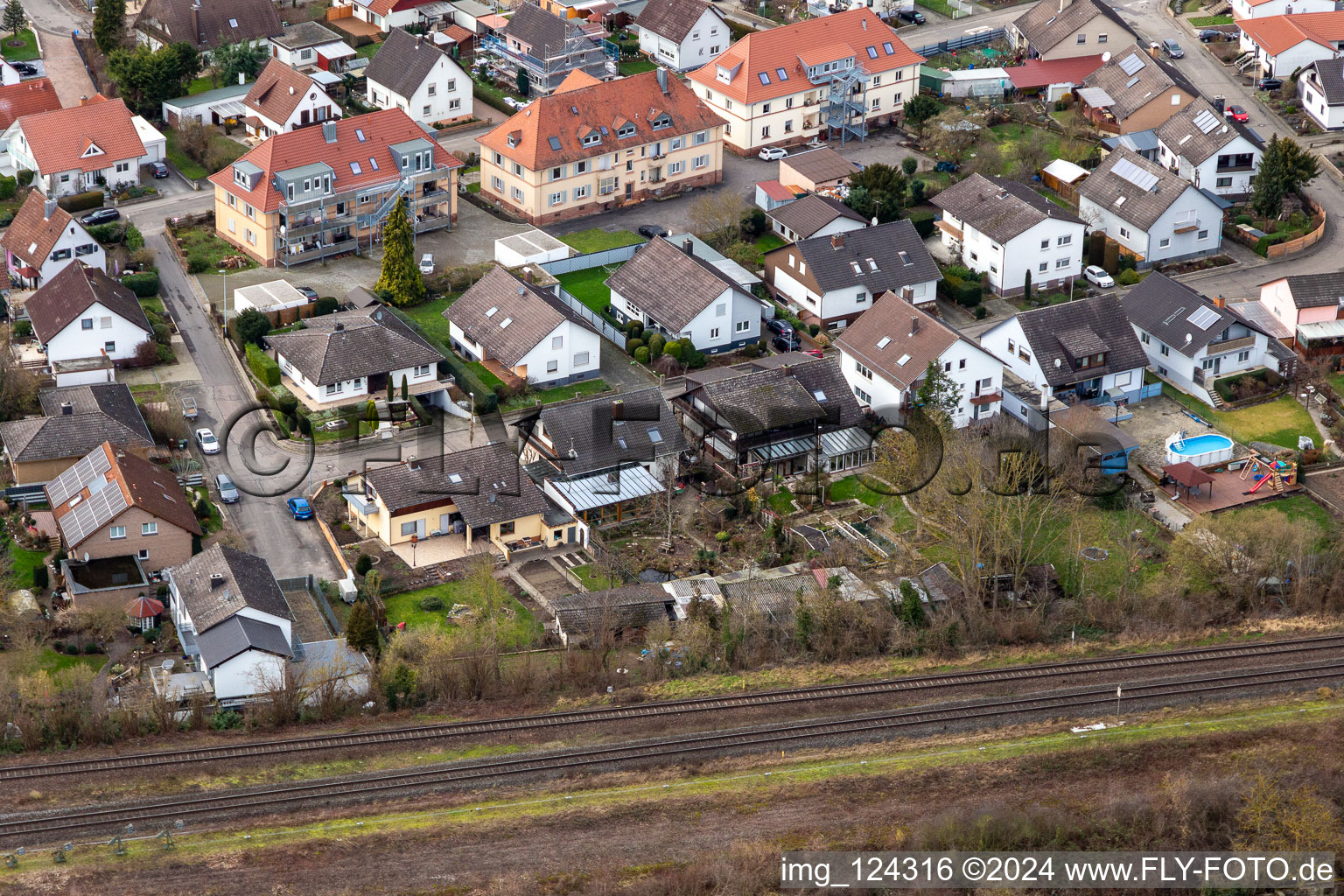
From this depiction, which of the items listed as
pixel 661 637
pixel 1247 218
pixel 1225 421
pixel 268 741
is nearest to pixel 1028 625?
pixel 661 637

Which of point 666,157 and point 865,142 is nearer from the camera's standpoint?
point 666,157

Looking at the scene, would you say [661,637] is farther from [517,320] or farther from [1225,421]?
[1225,421]

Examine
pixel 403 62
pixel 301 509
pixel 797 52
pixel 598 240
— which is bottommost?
pixel 598 240

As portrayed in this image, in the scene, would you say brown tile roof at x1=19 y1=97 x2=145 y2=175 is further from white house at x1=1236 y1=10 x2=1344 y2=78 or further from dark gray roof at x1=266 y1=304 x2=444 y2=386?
white house at x1=1236 y1=10 x2=1344 y2=78

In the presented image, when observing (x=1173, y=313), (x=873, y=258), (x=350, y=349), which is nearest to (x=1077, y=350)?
(x=1173, y=313)

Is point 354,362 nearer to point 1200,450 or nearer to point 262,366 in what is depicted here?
point 262,366

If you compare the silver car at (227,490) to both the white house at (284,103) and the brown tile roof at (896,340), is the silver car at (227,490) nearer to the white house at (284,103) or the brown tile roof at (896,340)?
the brown tile roof at (896,340)

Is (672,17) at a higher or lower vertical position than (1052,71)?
higher
